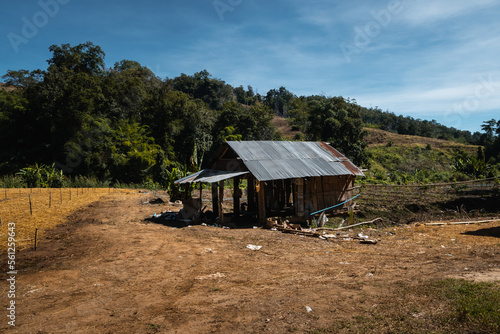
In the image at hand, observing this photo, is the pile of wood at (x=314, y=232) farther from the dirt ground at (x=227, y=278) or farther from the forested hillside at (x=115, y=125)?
the forested hillside at (x=115, y=125)

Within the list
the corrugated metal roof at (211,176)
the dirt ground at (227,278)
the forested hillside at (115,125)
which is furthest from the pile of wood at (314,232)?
the forested hillside at (115,125)

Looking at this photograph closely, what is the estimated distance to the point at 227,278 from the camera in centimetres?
653

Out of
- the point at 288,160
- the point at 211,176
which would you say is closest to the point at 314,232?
the point at 288,160

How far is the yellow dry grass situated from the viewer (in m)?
9.24

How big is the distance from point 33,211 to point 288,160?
35.4 ft

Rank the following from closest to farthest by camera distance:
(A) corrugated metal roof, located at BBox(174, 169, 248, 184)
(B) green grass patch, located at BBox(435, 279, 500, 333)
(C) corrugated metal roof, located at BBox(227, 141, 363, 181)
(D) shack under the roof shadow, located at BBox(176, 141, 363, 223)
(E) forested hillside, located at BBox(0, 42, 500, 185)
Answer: (B) green grass patch, located at BBox(435, 279, 500, 333)
(A) corrugated metal roof, located at BBox(174, 169, 248, 184)
(C) corrugated metal roof, located at BBox(227, 141, 363, 181)
(D) shack under the roof shadow, located at BBox(176, 141, 363, 223)
(E) forested hillside, located at BBox(0, 42, 500, 185)

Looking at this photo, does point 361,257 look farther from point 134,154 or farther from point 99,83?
point 99,83

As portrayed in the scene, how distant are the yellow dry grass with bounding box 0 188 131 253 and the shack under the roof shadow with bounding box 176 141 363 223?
5.14m

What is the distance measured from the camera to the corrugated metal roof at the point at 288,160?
12.2 meters

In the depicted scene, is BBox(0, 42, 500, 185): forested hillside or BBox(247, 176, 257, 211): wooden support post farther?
BBox(0, 42, 500, 185): forested hillside

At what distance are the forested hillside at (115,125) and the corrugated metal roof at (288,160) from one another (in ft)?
17.3

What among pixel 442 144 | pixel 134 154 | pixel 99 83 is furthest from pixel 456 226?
pixel 442 144

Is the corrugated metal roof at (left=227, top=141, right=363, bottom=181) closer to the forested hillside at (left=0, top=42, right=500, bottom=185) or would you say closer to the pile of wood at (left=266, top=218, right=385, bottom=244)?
the pile of wood at (left=266, top=218, right=385, bottom=244)

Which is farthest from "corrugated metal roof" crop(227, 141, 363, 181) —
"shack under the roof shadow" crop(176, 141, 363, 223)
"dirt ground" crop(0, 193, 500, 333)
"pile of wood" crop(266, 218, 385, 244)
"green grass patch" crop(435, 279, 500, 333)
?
"green grass patch" crop(435, 279, 500, 333)
